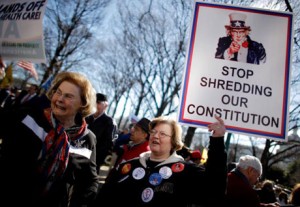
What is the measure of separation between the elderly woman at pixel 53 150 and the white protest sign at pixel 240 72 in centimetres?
93

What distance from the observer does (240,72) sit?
2471 mm

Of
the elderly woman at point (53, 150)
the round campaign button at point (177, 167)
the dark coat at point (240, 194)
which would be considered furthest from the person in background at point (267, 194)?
the elderly woman at point (53, 150)

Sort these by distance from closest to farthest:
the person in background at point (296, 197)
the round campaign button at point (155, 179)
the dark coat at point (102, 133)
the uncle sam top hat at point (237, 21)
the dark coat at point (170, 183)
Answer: the dark coat at point (170, 183) → the round campaign button at point (155, 179) → the uncle sam top hat at point (237, 21) → the person in background at point (296, 197) → the dark coat at point (102, 133)

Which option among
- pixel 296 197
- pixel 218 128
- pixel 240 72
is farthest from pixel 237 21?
pixel 296 197

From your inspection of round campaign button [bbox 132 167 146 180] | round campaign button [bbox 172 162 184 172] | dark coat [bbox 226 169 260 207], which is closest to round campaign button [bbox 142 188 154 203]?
round campaign button [bbox 132 167 146 180]

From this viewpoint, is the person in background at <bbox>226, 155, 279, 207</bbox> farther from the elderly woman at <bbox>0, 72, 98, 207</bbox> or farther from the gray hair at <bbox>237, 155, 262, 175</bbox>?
the elderly woman at <bbox>0, 72, 98, 207</bbox>

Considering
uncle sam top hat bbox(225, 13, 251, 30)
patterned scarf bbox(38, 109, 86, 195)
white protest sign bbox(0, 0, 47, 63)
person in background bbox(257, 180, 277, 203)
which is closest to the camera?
patterned scarf bbox(38, 109, 86, 195)

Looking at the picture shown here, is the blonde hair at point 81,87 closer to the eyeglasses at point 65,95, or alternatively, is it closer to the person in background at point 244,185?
the eyeglasses at point 65,95

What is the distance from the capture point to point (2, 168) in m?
1.77

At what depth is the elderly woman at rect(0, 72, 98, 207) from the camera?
1.80 meters

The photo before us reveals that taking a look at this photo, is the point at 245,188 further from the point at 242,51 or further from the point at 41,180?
the point at 41,180

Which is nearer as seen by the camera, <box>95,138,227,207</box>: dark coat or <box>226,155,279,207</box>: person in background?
<box>95,138,227,207</box>: dark coat

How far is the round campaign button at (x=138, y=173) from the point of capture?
2.34 meters

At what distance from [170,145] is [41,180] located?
1.18 metres
